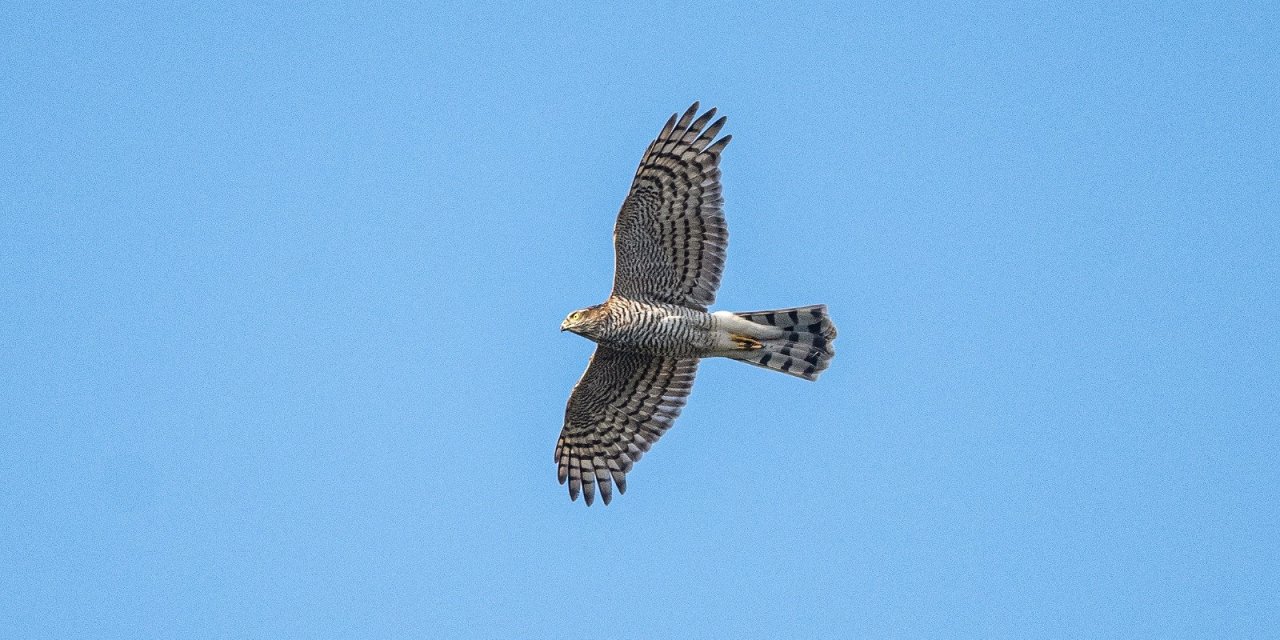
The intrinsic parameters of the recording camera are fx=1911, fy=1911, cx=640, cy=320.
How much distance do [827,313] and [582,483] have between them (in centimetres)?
323

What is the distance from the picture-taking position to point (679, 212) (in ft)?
60.6

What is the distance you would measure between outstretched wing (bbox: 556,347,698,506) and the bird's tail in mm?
877

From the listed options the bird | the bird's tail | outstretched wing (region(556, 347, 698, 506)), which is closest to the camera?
the bird

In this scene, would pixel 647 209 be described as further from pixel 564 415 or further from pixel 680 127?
pixel 564 415

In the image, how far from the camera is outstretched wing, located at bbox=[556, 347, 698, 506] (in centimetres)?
1972

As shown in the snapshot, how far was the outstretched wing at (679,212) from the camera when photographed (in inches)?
728

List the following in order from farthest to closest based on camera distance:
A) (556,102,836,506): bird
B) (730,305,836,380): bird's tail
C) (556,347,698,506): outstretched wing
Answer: (556,347,698,506): outstretched wing
(730,305,836,380): bird's tail
(556,102,836,506): bird

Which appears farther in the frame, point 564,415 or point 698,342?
point 564,415

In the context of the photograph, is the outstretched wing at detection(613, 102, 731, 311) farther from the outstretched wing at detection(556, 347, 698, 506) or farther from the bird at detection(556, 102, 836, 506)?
the outstretched wing at detection(556, 347, 698, 506)

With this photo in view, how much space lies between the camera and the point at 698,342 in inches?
741

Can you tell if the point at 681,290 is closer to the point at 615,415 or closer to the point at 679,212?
the point at 679,212

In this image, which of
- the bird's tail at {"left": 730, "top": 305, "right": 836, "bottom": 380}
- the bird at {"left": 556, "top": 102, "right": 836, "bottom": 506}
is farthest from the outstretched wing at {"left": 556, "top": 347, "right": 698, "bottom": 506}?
the bird's tail at {"left": 730, "top": 305, "right": 836, "bottom": 380}

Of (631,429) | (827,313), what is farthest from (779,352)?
(631,429)

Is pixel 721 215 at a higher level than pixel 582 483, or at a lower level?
higher
